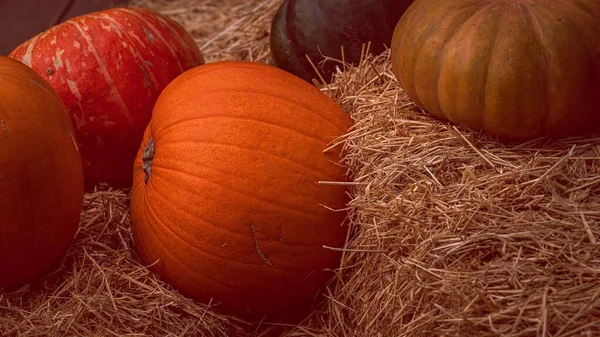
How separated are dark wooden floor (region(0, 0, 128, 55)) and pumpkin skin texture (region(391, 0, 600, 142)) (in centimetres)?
271

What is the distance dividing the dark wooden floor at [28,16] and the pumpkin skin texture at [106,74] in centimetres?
116

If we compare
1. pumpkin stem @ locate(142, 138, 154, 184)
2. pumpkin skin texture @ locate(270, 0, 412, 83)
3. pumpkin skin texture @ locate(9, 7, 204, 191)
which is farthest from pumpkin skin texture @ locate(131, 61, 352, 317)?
pumpkin skin texture @ locate(270, 0, 412, 83)

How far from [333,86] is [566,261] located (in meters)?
1.30

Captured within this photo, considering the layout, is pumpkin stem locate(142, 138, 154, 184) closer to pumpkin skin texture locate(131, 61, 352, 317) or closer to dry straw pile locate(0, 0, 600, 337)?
pumpkin skin texture locate(131, 61, 352, 317)

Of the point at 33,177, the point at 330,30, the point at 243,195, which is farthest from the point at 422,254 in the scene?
the point at 330,30

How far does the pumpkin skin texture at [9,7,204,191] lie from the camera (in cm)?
274

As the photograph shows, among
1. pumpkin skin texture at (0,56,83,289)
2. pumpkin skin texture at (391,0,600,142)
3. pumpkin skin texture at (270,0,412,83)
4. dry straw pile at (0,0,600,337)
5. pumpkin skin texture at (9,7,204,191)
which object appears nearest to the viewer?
dry straw pile at (0,0,600,337)

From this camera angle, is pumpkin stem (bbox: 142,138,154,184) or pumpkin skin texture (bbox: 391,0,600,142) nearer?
pumpkin skin texture (bbox: 391,0,600,142)

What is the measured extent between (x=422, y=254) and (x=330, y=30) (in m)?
1.48

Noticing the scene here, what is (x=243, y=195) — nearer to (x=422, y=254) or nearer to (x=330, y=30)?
(x=422, y=254)

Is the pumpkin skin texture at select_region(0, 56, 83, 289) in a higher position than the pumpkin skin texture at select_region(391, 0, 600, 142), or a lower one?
lower

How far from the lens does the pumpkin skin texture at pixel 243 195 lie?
2.17 meters

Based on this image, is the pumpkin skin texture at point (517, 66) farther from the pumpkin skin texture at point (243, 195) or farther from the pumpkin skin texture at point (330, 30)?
→ the pumpkin skin texture at point (330, 30)

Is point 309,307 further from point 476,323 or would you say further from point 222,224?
point 476,323
